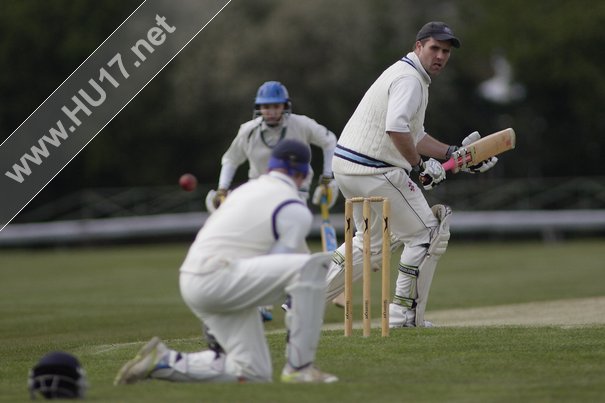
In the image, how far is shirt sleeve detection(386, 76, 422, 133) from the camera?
9.41 meters

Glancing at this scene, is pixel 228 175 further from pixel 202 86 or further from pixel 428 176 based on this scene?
pixel 202 86

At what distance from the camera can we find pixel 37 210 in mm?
36094

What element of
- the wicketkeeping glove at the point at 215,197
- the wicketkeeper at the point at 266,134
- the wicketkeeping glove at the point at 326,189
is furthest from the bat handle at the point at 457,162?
the wicketkeeping glove at the point at 326,189

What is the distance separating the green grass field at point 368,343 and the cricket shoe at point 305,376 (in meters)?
0.09

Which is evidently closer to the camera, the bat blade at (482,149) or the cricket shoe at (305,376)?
the cricket shoe at (305,376)

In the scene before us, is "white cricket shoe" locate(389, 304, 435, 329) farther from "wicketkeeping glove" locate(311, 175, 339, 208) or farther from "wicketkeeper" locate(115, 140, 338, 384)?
"wicketkeeping glove" locate(311, 175, 339, 208)

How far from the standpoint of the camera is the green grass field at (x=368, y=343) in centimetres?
694

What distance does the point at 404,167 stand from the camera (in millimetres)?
9742

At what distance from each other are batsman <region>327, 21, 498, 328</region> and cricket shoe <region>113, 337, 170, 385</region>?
121 inches

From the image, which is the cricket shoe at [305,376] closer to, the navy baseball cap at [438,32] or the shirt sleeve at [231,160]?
the navy baseball cap at [438,32]

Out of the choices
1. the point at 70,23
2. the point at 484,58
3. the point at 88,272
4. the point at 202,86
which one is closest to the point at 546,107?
the point at 484,58

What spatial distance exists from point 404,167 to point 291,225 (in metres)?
3.00

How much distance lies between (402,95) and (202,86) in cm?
3087

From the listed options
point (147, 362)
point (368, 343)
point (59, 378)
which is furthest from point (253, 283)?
point (368, 343)
